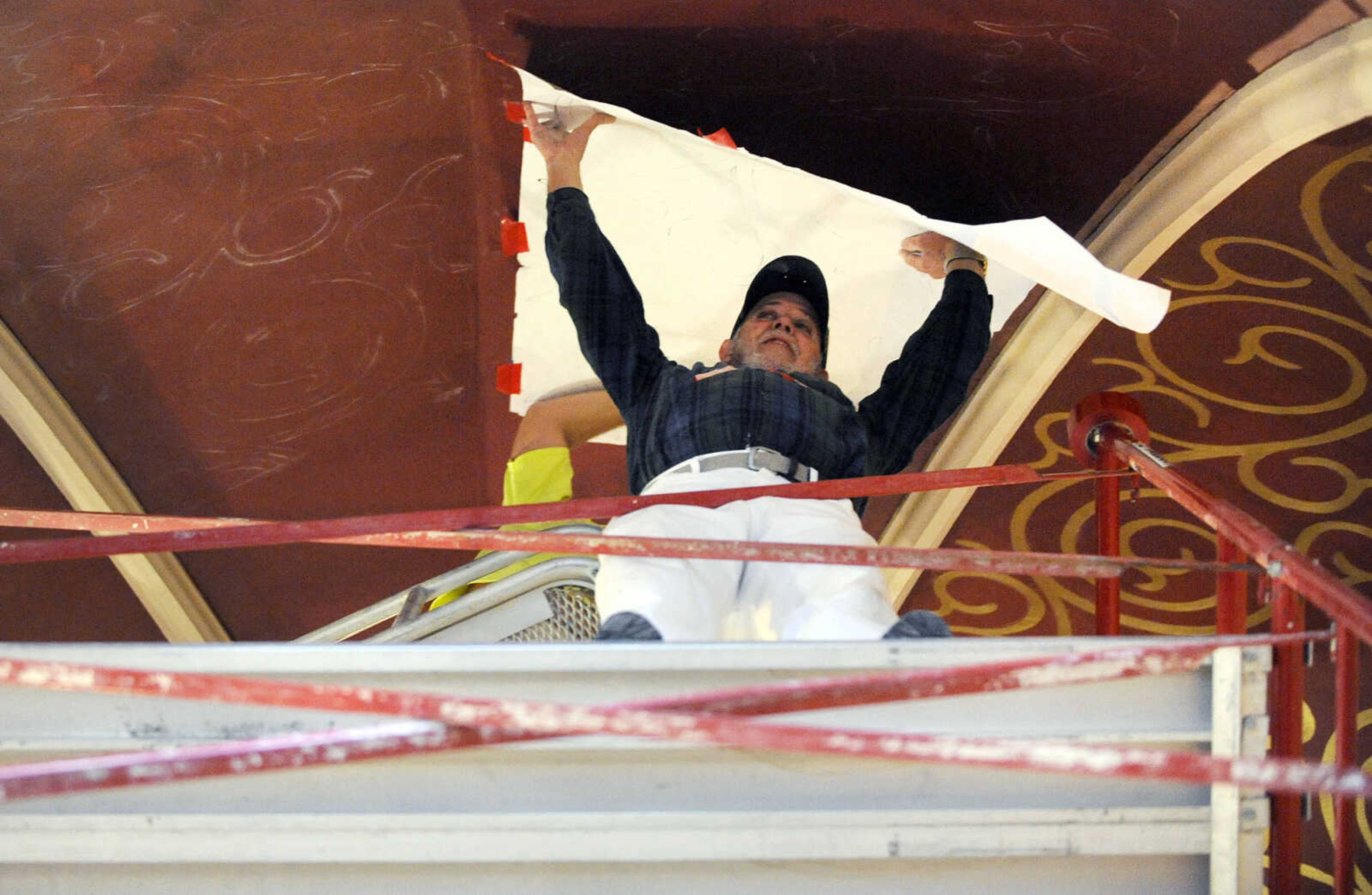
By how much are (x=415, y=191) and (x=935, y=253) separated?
1146 millimetres

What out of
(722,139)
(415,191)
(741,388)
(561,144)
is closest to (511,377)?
(415,191)

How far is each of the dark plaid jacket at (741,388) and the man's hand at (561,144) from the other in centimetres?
3

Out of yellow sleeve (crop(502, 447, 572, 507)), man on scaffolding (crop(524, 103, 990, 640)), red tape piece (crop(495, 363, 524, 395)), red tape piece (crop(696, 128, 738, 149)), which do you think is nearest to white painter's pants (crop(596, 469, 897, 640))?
man on scaffolding (crop(524, 103, 990, 640))

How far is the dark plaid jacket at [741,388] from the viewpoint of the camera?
2.41 meters

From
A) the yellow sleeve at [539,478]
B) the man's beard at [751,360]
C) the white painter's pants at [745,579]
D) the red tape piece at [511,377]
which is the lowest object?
the white painter's pants at [745,579]

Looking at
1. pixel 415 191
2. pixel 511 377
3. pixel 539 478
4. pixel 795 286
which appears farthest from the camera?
pixel 511 377

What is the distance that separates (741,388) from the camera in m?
2.42

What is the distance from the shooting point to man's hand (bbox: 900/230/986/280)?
106 inches

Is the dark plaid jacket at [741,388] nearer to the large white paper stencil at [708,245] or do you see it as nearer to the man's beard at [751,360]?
the man's beard at [751,360]

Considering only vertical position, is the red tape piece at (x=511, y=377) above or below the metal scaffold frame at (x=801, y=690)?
above

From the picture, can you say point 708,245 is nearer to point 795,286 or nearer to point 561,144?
point 795,286

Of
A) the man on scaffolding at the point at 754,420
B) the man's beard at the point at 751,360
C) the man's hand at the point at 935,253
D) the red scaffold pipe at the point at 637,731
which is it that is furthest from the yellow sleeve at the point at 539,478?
the red scaffold pipe at the point at 637,731

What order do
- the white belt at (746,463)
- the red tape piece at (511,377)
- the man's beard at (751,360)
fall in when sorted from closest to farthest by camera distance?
the white belt at (746,463) → the man's beard at (751,360) → the red tape piece at (511,377)

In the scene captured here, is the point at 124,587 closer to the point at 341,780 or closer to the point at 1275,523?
the point at 341,780
